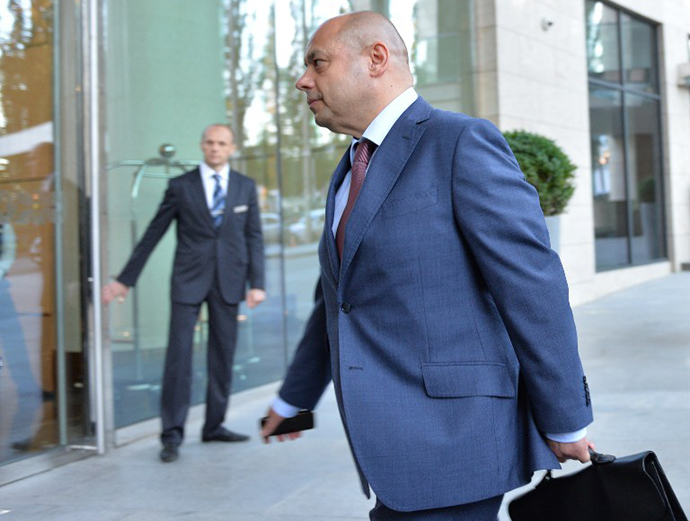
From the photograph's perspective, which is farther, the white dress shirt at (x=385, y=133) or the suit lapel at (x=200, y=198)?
the suit lapel at (x=200, y=198)

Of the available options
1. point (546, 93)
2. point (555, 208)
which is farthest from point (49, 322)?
point (546, 93)

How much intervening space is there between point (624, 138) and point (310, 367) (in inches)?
593

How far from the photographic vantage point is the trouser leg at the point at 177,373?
221 inches

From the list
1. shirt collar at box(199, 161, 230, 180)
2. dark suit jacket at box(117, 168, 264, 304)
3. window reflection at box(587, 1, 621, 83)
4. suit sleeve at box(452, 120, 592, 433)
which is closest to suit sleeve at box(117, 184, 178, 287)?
dark suit jacket at box(117, 168, 264, 304)

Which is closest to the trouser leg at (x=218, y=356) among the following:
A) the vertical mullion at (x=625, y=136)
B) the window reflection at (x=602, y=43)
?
the window reflection at (x=602, y=43)

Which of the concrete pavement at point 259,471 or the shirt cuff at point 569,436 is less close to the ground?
the shirt cuff at point 569,436

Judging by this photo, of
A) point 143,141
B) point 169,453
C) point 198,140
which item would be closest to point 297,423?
point 169,453

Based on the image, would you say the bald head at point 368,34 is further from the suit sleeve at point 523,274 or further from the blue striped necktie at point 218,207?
the blue striped necktie at point 218,207

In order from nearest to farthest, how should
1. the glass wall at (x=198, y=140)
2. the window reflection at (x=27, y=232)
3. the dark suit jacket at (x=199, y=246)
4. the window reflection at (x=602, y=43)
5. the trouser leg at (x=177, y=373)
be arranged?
1. the window reflection at (x=27, y=232)
2. the trouser leg at (x=177, y=373)
3. the dark suit jacket at (x=199, y=246)
4. the glass wall at (x=198, y=140)
5. the window reflection at (x=602, y=43)

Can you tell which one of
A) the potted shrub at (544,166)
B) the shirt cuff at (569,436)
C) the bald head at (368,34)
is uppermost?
the potted shrub at (544,166)

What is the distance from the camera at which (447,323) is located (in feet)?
7.13

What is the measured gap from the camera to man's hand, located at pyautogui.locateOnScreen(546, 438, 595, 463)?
2143 millimetres

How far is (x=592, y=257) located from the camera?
1414 centimetres

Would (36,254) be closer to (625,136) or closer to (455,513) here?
(455,513)
